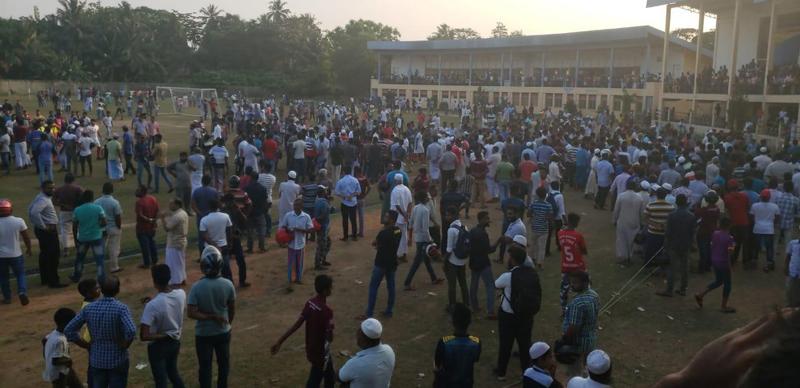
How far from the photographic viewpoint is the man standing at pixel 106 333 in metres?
5.58

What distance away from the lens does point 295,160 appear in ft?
63.3

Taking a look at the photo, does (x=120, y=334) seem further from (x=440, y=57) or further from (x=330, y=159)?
(x=440, y=57)

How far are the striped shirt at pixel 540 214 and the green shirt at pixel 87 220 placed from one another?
7314 millimetres

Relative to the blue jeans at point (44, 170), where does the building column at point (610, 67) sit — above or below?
above

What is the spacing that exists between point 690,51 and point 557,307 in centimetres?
3959

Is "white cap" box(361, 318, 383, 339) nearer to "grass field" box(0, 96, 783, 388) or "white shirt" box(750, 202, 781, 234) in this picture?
"grass field" box(0, 96, 783, 388)

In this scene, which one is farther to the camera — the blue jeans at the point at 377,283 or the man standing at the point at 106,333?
the blue jeans at the point at 377,283

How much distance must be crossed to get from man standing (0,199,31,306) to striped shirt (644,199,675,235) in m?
10.2

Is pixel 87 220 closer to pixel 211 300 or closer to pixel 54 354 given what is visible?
pixel 54 354

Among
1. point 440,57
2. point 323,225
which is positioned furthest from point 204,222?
point 440,57

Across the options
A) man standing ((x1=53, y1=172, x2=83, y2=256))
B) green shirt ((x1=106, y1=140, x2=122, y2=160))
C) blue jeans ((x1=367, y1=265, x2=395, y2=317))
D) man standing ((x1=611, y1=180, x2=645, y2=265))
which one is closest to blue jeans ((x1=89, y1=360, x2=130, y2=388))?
blue jeans ((x1=367, y1=265, x2=395, y2=317))

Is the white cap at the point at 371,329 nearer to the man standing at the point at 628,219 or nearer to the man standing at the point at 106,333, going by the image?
the man standing at the point at 106,333

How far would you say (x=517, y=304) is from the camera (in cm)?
703

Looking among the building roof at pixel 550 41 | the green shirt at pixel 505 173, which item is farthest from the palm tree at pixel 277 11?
the green shirt at pixel 505 173
